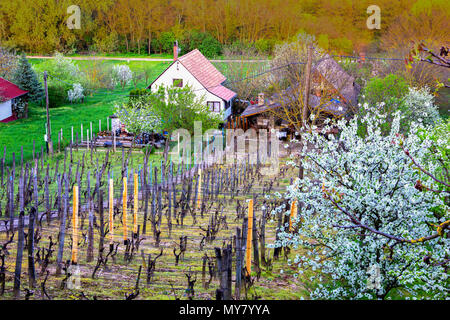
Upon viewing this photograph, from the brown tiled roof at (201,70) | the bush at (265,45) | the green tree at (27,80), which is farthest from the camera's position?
the bush at (265,45)

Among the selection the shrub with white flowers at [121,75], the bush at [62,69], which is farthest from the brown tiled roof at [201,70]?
the shrub with white flowers at [121,75]

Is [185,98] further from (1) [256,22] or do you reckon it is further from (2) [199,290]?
(1) [256,22]

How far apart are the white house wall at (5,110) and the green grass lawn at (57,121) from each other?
70 centimetres

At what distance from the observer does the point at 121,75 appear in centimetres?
4862

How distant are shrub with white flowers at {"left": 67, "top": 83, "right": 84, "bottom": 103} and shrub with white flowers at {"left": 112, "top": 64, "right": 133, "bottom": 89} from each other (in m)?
6.71

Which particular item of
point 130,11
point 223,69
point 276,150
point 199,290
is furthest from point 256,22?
point 199,290

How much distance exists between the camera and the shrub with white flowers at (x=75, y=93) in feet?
135

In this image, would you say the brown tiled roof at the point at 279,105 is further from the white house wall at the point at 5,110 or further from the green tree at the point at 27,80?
the green tree at the point at 27,80

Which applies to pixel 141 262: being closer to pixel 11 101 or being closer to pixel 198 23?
pixel 11 101

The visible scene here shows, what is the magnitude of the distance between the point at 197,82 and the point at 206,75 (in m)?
1.99

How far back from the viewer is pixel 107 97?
44062 mm

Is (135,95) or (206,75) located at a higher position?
(206,75)

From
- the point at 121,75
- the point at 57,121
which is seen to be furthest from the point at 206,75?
the point at 121,75
